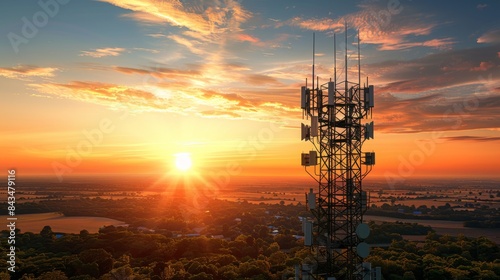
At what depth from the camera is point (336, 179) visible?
20.8 meters

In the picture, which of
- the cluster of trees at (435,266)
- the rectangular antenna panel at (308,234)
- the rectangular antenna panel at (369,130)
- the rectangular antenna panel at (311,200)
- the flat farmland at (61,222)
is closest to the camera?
the rectangular antenna panel at (308,234)

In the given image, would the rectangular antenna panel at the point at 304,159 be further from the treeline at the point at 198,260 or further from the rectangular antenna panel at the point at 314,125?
the treeline at the point at 198,260

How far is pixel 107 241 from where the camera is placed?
63.6 m

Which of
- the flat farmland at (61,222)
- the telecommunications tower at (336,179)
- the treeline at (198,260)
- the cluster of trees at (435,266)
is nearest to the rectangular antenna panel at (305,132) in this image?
the telecommunications tower at (336,179)

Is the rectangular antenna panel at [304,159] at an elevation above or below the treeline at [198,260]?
above

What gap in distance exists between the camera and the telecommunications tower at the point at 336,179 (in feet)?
66.8

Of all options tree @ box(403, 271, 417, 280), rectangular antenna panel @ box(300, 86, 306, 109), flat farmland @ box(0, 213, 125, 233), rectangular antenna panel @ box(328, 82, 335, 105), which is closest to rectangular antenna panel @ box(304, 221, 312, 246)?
rectangular antenna panel @ box(300, 86, 306, 109)

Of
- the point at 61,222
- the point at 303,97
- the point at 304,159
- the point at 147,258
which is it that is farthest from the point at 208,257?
the point at 61,222

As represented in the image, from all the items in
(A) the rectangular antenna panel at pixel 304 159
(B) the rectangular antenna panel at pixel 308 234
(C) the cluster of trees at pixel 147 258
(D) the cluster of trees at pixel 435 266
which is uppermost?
(A) the rectangular antenna panel at pixel 304 159

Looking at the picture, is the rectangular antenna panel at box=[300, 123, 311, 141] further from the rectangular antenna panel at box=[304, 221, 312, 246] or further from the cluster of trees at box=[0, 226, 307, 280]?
the cluster of trees at box=[0, 226, 307, 280]

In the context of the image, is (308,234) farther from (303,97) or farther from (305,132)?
(303,97)

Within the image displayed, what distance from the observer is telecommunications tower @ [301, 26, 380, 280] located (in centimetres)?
2038

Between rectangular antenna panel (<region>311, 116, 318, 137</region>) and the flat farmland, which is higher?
rectangular antenna panel (<region>311, 116, 318, 137</region>)

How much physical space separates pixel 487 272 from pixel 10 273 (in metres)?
52.3
